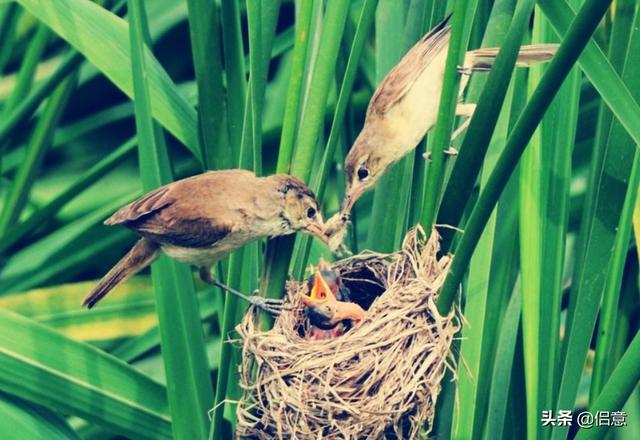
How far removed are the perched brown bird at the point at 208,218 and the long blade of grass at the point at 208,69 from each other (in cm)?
17

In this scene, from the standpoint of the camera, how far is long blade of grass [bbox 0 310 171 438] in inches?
80.1

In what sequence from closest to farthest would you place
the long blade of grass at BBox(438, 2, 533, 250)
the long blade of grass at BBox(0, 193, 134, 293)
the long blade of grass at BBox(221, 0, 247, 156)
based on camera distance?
the long blade of grass at BBox(438, 2, 533, 250) < the long blade of grass at BBox(221, 0, 247, 156) < the long blade of grass at BBox(0, 193, 134, 293)

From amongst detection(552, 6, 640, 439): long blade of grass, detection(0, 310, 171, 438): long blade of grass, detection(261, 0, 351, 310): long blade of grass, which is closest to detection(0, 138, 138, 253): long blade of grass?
detection(0, 310, 171, 438): long blade of grass

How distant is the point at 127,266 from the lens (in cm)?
238

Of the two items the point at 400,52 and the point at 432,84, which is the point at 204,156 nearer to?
the point at 400,52

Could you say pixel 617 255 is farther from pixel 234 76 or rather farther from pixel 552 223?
pixel 234 76

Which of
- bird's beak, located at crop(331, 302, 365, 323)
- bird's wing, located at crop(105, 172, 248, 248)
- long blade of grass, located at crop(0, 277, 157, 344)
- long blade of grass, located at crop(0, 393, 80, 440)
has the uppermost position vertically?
bird's wing, located at crop(105, 172, 248, 248)

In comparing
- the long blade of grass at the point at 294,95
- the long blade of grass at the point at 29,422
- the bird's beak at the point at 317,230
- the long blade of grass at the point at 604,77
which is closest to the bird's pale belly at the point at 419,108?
the bird's beak at the point at 317,230

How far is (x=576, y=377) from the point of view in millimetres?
1806

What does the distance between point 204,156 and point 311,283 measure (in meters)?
0.44

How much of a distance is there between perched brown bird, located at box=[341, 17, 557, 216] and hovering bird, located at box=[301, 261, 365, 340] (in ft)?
0.51

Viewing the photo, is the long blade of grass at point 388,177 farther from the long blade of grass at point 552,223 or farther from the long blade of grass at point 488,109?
the long blade of grass at point 488,109

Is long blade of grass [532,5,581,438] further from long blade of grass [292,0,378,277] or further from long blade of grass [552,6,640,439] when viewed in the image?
long blade of grass [292,0,378,277]

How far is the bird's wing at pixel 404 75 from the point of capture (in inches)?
91.1
